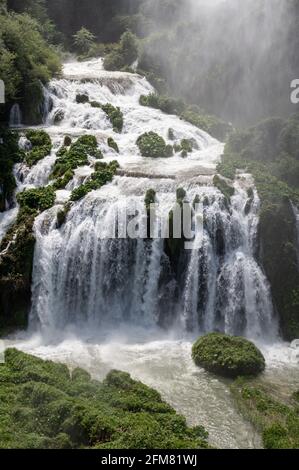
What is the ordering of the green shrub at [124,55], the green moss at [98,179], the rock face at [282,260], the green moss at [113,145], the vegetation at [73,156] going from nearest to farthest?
the rock face at [282,260] < the green moss at [98,179] < the vegetation at [73,156] < the green moss at [113,145] < the green shrub at [124,55]

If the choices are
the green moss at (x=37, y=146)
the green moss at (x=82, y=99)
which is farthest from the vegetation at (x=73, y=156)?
the green moss at (x=82, y=99)

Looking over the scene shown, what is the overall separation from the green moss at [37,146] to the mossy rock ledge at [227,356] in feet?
46.8

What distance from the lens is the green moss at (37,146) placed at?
28.2 m

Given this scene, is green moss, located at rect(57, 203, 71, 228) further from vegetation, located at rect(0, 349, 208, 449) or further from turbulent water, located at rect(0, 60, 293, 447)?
vegetation, located at rect(0, 349, 208, 449)

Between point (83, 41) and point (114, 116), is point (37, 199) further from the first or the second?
point (83, 41)

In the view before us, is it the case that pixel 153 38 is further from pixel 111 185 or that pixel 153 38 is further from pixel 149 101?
pixel 111 185

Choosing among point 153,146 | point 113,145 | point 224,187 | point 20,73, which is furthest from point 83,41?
point 224,187

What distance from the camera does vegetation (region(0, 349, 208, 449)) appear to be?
42.8 feet

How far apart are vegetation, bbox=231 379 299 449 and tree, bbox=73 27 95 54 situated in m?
44.6

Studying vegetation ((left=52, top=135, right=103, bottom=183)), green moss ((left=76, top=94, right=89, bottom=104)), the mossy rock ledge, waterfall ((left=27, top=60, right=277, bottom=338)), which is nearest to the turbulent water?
waterfall ((left=27, top=60, right=277, bottom=338))

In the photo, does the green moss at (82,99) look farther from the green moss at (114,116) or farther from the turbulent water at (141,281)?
the turbulent water at (141,281)

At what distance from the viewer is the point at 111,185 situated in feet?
83.4

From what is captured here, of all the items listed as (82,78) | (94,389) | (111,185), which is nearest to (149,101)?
(82,78)

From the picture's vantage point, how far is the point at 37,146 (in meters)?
29.5
